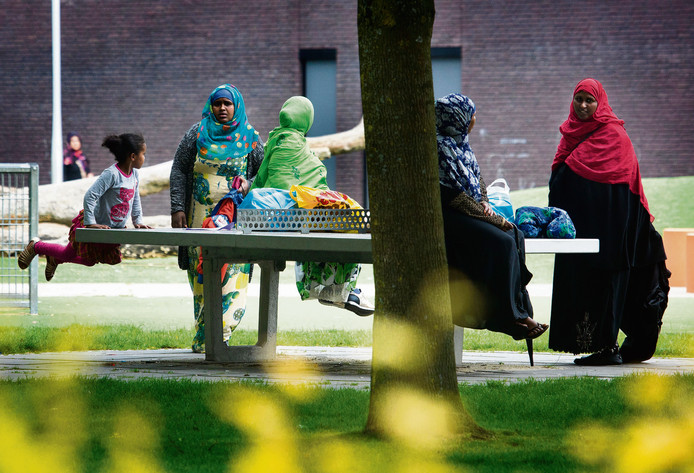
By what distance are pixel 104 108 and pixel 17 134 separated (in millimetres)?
2145

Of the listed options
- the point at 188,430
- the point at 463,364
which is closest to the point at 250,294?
the point at 463,364

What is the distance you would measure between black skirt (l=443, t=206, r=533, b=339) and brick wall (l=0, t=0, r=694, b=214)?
19.2 metres

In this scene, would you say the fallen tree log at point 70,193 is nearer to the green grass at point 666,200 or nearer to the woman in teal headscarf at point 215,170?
the green grass at point 666,200

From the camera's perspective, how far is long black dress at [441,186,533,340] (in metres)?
5.88

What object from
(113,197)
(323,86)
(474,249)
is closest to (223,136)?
(113,197)

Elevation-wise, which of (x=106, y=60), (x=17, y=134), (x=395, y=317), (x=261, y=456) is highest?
(x=106, y=60)

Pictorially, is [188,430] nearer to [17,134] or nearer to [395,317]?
[395,317]

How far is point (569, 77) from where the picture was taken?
2480 cm

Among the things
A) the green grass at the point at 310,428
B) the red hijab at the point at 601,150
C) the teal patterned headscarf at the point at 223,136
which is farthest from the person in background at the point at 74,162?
the green grass at the point at 310,428

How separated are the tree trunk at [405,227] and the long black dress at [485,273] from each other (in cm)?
165

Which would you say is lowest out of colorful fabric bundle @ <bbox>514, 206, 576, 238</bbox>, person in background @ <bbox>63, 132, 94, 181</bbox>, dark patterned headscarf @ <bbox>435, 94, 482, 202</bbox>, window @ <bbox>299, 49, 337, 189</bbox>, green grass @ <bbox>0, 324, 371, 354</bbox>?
green grass @ <bbox>0, 324, 371, 354</bbox>

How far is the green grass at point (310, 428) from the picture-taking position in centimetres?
377

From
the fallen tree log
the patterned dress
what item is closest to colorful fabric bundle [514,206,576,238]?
the patterned dress

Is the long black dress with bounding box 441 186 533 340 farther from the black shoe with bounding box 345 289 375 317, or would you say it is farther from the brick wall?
the brick wall
